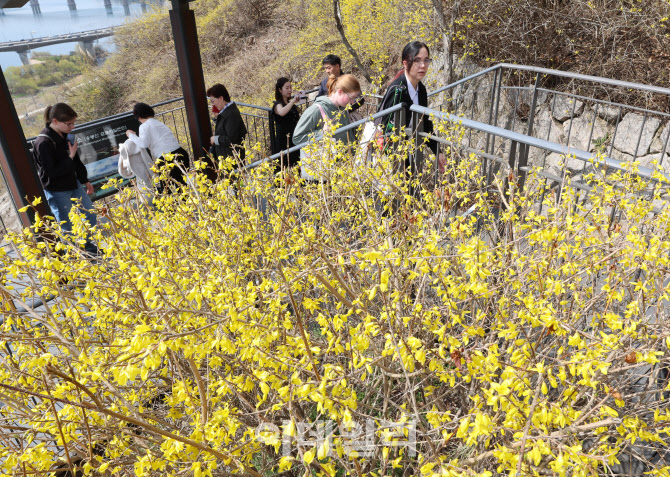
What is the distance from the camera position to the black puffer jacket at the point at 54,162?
4621 mm

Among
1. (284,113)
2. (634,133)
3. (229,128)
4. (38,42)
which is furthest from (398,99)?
(38,42)

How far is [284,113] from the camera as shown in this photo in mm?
5469

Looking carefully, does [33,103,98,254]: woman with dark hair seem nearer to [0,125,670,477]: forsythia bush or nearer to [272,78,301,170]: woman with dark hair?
[272,78,301,170]: woman with dark hair

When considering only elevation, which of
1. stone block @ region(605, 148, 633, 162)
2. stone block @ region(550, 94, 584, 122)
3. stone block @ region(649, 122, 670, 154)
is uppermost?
stone block @ region(550, 94, 584, 122)

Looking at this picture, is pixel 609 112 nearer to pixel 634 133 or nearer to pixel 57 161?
pixel 634 133

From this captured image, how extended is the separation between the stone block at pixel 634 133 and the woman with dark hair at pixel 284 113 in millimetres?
4759

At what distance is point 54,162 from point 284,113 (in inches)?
94.7

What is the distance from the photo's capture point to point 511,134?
323 centimetres

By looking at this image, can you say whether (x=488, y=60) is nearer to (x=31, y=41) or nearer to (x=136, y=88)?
(x=31, y=41)

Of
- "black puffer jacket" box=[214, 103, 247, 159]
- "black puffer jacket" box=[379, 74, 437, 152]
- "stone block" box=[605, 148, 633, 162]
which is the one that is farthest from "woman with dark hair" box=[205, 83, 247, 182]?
"stone block" box=[605, 148, 633, 162]

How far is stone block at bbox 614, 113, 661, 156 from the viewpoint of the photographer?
22.1ft

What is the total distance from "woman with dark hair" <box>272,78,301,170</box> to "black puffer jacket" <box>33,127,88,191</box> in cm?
219

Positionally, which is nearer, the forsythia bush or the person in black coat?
the forsythia bush

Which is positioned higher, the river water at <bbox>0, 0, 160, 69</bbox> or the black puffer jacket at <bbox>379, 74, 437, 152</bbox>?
the river water at <bbox>0, 0, 160, 69</bbox>
